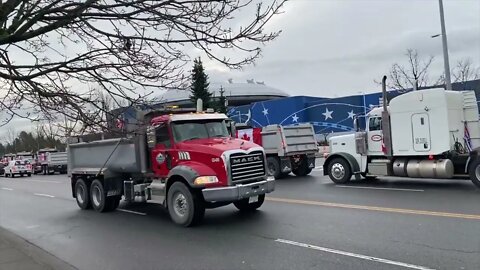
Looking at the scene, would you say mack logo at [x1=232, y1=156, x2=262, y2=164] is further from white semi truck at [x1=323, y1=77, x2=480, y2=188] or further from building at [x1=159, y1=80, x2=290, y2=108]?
building at [x1=159, y1=80, x2=290, y2=108]

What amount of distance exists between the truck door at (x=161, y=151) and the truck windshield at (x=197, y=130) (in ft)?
0.81

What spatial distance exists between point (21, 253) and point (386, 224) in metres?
6.53

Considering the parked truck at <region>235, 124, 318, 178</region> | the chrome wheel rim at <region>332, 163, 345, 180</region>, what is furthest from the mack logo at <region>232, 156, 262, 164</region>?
the parked truck at <region>235, 124, 318, 178</region>

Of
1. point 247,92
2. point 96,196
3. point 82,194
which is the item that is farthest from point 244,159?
point 247,92

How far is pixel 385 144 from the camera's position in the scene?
51.4ft

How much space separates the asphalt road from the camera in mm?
6984

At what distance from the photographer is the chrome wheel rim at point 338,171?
16922 millimetres

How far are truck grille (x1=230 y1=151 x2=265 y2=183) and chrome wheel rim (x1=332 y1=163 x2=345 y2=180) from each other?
6.95 metres

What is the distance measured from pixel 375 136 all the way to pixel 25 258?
1205 cm

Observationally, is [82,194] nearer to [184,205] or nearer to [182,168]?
[184,205]

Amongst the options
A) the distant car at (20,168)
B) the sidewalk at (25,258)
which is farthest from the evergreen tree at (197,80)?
the distant car at (20,168)

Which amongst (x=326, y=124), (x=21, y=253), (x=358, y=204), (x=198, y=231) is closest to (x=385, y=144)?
(x=358, y=204)

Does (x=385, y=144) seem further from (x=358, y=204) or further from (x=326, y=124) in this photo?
(x=326, y=124)

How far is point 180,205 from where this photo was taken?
1041cm
